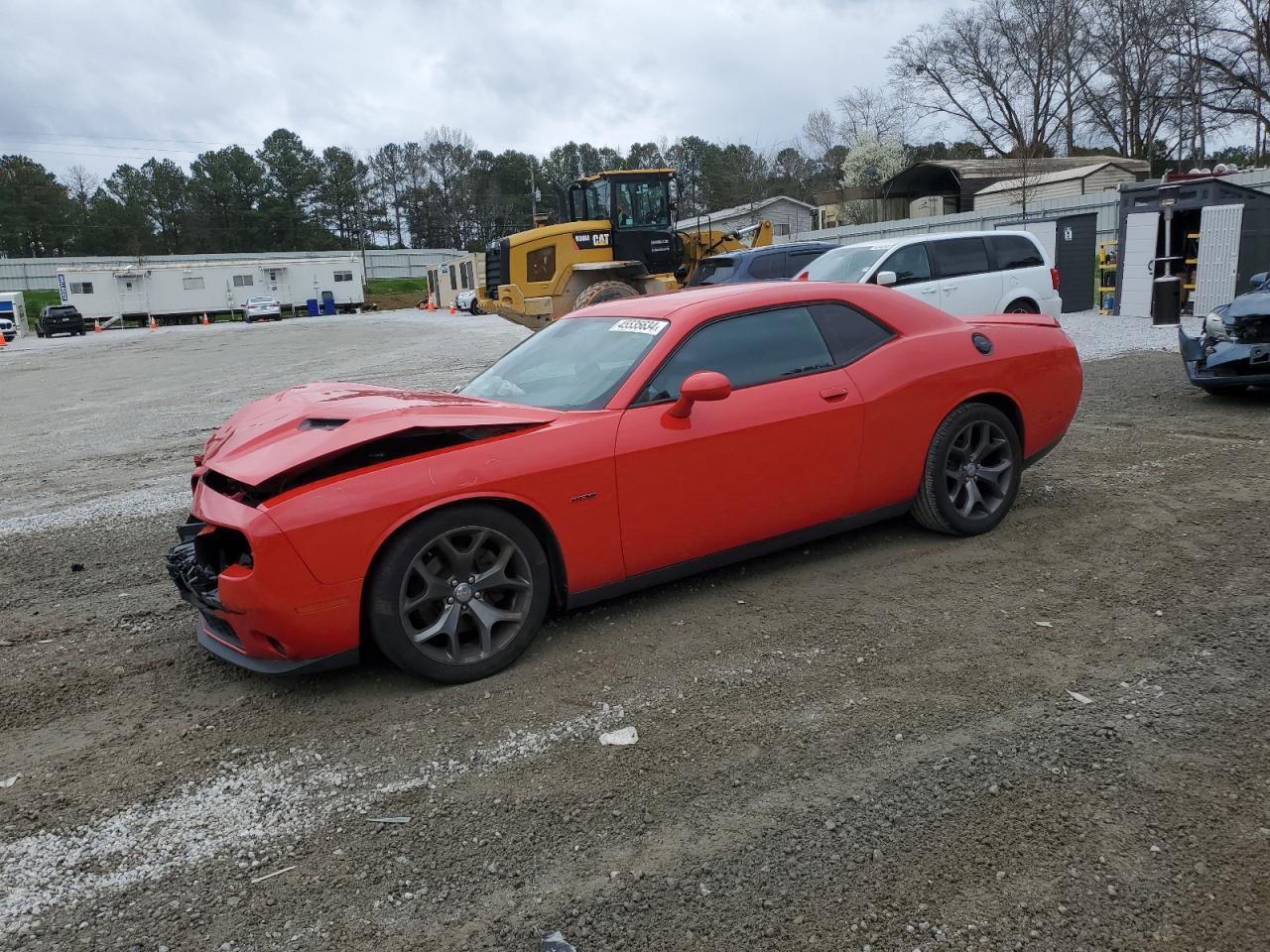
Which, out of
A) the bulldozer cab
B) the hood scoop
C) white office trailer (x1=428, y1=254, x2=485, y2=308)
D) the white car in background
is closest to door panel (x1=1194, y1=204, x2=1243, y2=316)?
the bulldozer cab

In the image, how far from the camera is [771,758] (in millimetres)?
2955

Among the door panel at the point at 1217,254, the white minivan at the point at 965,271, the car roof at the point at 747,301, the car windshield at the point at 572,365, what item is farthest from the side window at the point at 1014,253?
the car windshield at the point at 572,365

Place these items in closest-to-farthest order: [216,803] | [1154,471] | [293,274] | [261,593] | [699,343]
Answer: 1. [216,803]
2. [261,593]
3. [699,343]
4. [1154,471]
5. [293,274]

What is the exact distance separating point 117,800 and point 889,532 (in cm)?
389

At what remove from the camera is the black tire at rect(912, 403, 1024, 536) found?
479 cm

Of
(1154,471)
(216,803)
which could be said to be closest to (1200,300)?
(1154,471)

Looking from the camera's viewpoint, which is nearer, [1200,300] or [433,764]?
[433,764]

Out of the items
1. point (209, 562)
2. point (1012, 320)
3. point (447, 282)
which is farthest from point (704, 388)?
point (447, 282)

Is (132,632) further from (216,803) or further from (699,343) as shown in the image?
(699,343)

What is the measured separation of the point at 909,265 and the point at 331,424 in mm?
9998

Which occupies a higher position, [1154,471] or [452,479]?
[452,479]

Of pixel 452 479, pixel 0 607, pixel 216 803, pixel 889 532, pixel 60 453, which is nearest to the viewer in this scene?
pixel 216 803

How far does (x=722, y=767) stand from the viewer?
293 centimetres

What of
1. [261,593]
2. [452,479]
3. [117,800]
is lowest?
[117,800]
